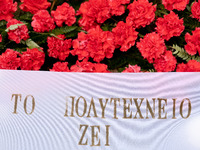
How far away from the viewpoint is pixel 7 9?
1.17 m

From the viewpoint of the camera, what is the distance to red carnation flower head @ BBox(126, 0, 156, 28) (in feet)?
3.70

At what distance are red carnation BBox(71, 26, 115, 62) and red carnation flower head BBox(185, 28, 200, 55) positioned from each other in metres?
0.37

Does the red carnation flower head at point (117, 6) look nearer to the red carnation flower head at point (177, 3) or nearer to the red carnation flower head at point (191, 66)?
the red carnation flower head at point (177, 3)

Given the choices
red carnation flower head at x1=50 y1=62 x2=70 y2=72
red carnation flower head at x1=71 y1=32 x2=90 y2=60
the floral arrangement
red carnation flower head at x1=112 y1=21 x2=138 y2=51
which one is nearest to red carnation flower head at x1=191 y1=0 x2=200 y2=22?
the floral arrangement

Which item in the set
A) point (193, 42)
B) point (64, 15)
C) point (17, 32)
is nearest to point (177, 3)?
point (193, 42)

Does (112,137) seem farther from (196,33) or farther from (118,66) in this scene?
(196,33)

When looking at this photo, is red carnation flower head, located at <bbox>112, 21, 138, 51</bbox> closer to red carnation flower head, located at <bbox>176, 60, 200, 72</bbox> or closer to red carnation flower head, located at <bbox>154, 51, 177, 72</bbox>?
red carnation flower head, located at <bbox>154, 51, 177, 72</bbox>

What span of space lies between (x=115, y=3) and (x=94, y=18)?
125 millimetres

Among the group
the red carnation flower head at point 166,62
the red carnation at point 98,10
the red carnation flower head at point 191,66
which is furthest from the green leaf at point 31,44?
the red carnation flower head at point 191,66

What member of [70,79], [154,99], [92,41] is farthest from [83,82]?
[154,99]

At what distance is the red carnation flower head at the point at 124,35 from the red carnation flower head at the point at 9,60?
49 cm

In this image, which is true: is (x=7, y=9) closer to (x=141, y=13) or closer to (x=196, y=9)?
(x=141, y=13)

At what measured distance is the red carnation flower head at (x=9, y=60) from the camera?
3.65ft

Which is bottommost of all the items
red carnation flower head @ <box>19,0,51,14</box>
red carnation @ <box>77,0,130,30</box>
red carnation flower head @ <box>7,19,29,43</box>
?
red carnation flower head @ <box>7,19,29,43</box>
